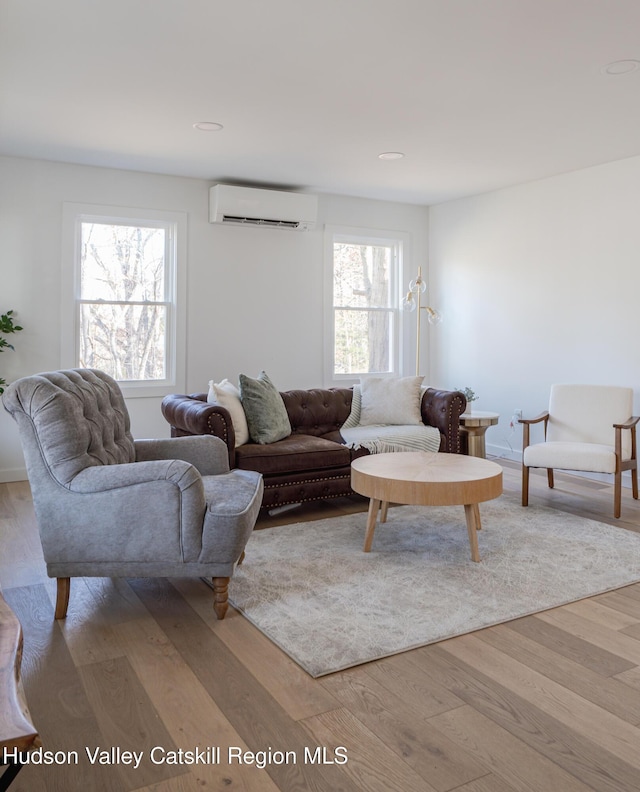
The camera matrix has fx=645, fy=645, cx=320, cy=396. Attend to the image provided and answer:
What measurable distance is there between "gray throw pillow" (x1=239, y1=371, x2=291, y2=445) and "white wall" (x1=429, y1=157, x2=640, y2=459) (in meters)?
2.67

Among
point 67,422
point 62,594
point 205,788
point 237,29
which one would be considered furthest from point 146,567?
point 237,29

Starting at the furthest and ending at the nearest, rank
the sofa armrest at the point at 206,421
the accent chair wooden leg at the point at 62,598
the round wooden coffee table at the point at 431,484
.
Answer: the sofa armrest at the point at 206,421 → the round wooden coffee table at the point at 431,484 → the accent chair wooden leg at the point at 62,598

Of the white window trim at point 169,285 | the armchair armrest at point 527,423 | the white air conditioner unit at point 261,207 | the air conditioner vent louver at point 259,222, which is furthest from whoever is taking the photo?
the air conditioner vent louver at point 259,222

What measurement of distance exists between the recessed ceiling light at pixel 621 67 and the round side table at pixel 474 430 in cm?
259

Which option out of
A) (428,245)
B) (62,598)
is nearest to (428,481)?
(62,598)

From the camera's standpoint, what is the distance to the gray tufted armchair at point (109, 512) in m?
2.55

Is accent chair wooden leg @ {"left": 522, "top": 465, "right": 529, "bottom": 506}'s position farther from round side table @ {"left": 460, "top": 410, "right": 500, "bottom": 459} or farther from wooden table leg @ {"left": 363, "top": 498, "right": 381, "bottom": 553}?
wooden table leg @ {"left": 363, "top": 498, "right": 381, "bottom": 553}

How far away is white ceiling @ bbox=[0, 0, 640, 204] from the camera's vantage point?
9.22 feet

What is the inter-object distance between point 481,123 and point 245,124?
1.53m

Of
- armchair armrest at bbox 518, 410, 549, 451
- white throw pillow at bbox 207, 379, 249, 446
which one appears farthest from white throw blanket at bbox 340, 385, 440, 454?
white throw pillow at bbox 207, 379, 249, 446

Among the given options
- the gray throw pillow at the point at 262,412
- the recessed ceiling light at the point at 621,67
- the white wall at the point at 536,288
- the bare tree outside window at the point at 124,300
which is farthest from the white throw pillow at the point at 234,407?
the white wall at the point at 536,288

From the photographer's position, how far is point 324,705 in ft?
6.61

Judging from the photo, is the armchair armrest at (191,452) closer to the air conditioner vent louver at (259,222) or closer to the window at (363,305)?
the air conditioner vent louver at (259,222)

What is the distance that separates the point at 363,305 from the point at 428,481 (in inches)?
149
